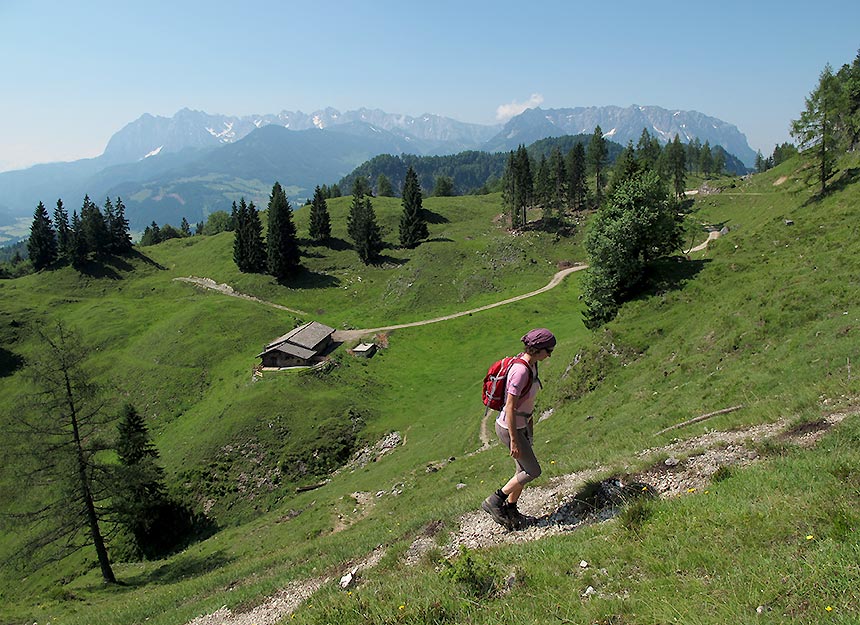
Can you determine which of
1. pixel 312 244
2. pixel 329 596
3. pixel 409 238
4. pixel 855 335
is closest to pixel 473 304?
pixel 409 238

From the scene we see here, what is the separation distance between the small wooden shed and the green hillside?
100 inches

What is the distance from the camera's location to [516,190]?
10875 centimetres

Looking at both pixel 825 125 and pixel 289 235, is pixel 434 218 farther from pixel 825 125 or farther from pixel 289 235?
pixel 825 125

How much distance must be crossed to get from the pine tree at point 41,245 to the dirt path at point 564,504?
121m

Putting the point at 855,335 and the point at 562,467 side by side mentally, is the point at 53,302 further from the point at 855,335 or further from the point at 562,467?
the point at 855,335

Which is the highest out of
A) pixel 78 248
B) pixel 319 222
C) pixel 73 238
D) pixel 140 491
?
pixel 319 222

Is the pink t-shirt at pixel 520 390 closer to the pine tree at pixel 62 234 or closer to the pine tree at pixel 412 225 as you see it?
the pine tree at pixel 412 225

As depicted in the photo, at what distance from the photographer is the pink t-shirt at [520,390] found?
30.4ft

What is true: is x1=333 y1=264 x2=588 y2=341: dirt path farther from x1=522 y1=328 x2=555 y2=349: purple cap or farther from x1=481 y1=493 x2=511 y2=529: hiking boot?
x1=522 y1=328 x2=555 y2=349: purple cap

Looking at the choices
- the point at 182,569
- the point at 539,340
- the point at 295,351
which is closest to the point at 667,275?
the point at 539,340

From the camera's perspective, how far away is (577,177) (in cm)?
11638

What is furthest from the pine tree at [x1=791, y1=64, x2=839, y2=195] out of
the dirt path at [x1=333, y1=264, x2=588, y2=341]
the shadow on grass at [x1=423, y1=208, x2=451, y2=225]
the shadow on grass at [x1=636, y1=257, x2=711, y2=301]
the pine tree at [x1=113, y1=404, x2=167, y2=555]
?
the shadow on grass at [x1=423, y1=208, x2=451, y2=225]

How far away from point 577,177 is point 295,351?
87644 millimetres

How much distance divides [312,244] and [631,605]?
4331 inches
